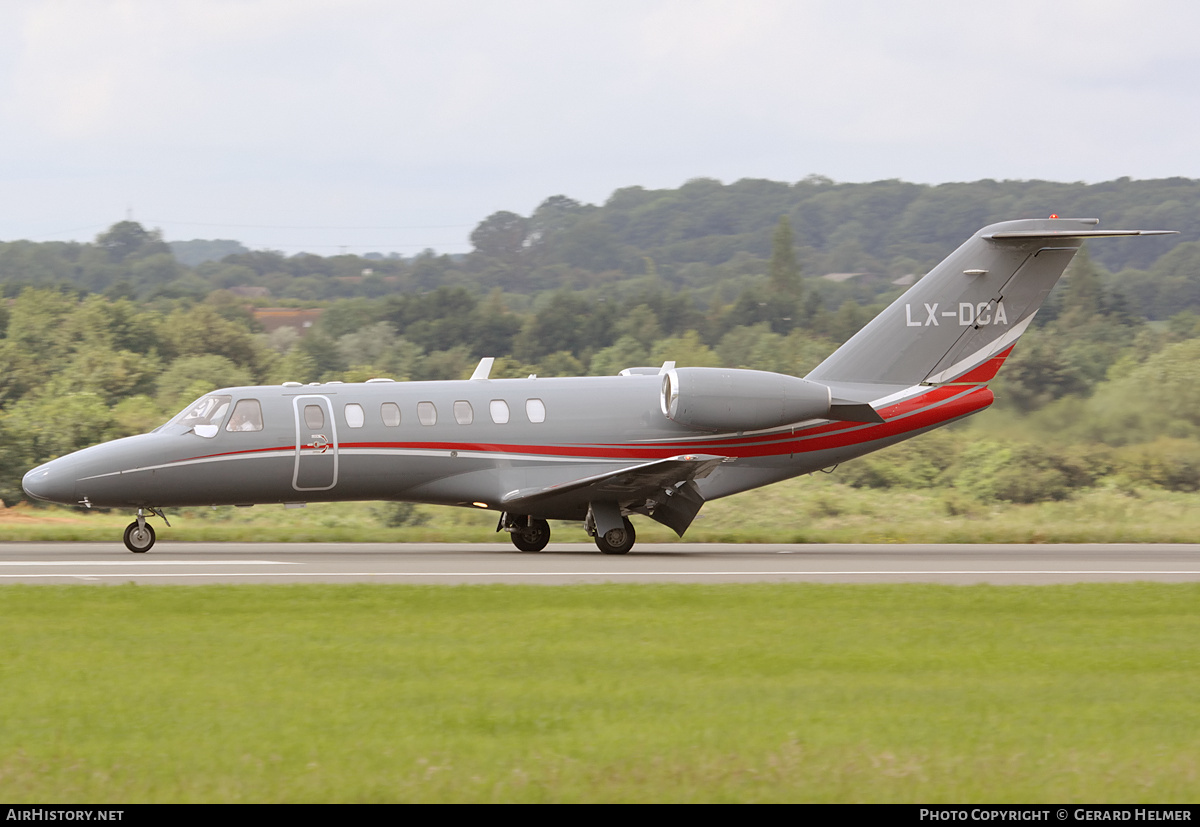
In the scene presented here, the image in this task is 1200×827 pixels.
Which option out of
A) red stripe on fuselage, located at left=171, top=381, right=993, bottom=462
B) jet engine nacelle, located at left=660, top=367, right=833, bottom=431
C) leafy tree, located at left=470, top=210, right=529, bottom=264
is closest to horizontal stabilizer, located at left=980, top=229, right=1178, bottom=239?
red stripe on fuselage, located at left=171, top=381, right=993, bottom=462

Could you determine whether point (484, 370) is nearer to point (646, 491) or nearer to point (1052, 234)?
point (646, 491)

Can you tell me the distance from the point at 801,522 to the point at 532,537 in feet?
32.0

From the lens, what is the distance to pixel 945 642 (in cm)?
1207

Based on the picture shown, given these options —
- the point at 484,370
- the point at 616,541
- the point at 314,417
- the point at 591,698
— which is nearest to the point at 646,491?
the point at 616,541

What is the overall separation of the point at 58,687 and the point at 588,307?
227ft

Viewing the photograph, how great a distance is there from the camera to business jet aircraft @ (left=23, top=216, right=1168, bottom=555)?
2175cm

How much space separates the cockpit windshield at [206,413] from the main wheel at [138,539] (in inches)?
68.0

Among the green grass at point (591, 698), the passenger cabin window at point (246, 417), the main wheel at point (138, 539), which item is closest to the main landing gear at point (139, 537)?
the main wheel at point (138, 539)

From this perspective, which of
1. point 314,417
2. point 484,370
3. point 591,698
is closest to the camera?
point 591,698

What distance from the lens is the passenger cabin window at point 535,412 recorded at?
2275 cm

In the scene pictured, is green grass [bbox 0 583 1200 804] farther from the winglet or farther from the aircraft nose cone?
the winglet

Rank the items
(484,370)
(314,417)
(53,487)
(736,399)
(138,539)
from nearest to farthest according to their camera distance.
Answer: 1. (53,487)
2. (138,539)
3. (314,417)
4. (736,399)
5. (484,370)

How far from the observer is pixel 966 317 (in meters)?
24.1

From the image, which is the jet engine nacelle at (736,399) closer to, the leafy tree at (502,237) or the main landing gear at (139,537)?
the main landing gear at (139,537)
